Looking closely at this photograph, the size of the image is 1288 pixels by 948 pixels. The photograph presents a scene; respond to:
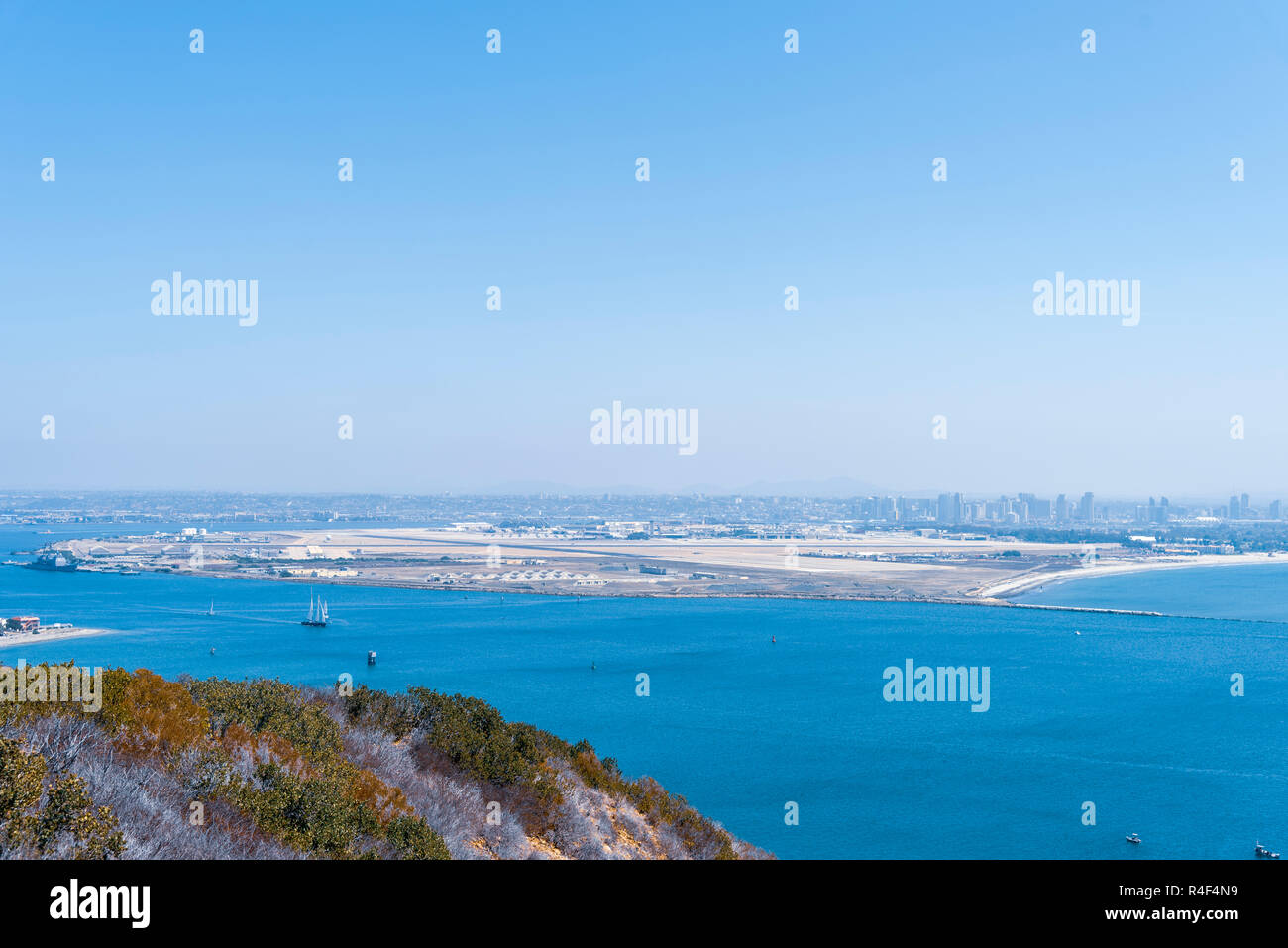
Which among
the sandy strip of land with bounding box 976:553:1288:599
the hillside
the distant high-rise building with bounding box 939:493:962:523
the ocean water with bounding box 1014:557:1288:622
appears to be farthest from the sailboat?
the distant high-rise building with bounding box 939:493:962:523

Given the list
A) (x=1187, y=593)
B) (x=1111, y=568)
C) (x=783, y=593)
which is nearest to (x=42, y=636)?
(x=783, y=593)

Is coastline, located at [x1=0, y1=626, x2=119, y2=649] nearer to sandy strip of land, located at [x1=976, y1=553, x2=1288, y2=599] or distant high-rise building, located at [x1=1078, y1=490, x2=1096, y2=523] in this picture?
sandy strip of land, located at [x1=976, y1=553, x2=1288, y2=599]

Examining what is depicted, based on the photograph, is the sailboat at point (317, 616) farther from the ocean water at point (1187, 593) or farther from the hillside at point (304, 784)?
the ocean water at point (1187, 593)

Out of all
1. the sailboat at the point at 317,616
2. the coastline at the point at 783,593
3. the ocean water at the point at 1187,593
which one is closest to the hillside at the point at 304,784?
the sailboat at the point at 317,616

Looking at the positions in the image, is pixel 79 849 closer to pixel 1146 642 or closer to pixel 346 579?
pixel 1146 642

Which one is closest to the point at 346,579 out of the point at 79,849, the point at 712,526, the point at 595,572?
the point at 595,572
